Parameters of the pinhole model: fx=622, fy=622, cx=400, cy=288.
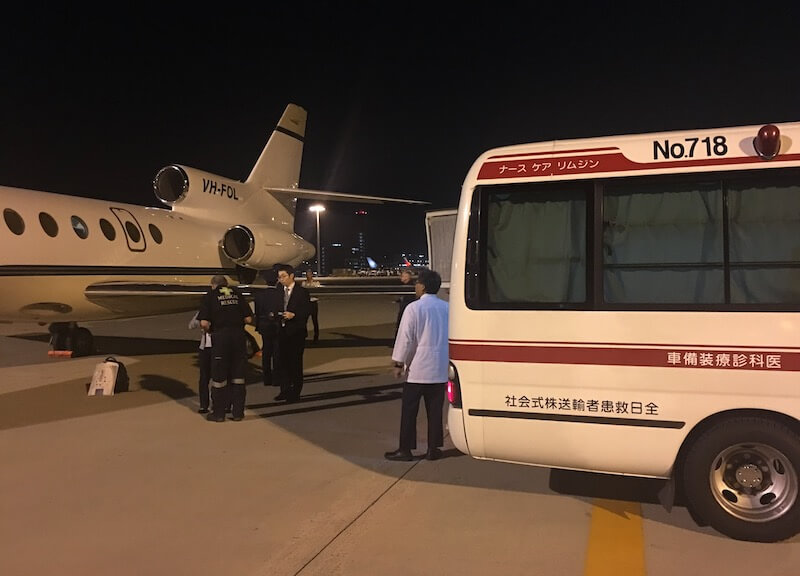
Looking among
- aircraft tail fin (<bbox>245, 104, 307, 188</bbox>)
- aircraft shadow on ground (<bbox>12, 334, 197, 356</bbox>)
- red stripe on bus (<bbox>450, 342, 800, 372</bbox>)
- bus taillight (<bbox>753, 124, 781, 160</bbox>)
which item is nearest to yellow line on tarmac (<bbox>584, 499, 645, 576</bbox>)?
red stripe on bus (<bbox>450, 342, 800, 372</bbox>)

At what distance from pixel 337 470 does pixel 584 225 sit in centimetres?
305

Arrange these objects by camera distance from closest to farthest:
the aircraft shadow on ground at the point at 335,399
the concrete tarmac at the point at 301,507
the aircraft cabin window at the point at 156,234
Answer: the concrete tarmac at the point at 301,507, the aircraft shadow on ground at the point at 335,399, the aircraft cabin window at the point at 156,234

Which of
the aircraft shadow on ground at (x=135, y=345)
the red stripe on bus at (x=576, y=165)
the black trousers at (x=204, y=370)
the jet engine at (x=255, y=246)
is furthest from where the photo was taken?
the jet engine at (x=255, y=246)

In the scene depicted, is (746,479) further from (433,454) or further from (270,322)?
(270,322)

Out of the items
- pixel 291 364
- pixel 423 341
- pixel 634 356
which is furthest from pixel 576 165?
pixel 291 364

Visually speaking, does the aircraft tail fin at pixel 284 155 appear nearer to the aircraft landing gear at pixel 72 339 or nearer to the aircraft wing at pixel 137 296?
the aircraft wing at pixel 137 296

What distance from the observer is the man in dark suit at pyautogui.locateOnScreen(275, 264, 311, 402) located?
26.5 feet

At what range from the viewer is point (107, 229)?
1245cm

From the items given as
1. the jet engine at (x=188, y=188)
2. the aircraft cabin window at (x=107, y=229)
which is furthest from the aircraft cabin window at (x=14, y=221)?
the jet engine at (x=188, y=188)

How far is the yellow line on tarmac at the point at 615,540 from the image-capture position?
3652 millimetres

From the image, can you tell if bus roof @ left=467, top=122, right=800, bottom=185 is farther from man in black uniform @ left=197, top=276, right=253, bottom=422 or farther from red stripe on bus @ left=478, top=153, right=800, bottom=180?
man in black uniform @ left=197, top=276, right=253, bottom=422

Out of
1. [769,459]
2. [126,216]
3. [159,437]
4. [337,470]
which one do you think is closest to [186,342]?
[126,216]

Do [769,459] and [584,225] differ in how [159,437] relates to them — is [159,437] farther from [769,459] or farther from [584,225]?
[769,459]

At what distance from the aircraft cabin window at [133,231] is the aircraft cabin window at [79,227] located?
1.12 meters
